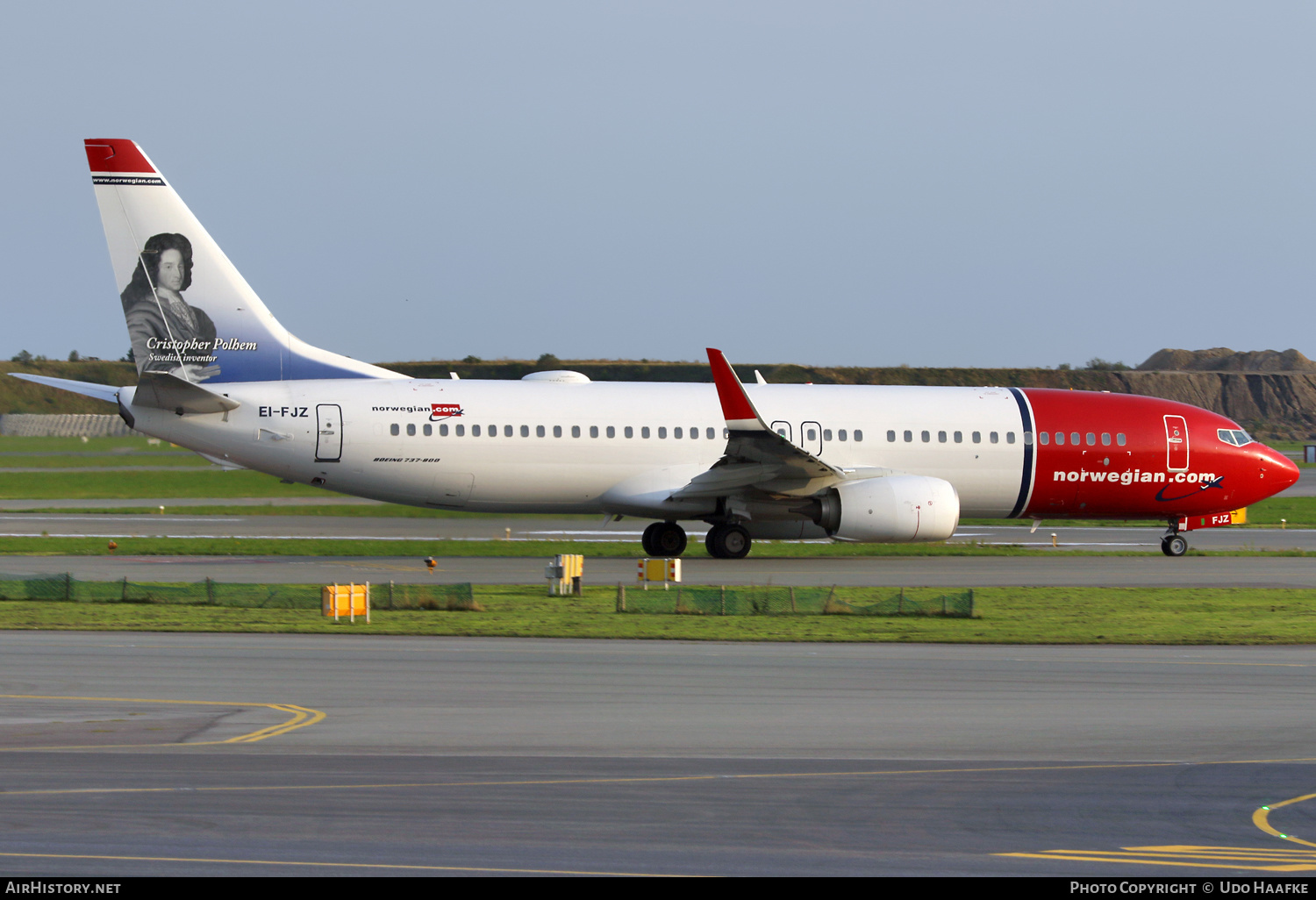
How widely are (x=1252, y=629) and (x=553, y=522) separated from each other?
25260 millimetres

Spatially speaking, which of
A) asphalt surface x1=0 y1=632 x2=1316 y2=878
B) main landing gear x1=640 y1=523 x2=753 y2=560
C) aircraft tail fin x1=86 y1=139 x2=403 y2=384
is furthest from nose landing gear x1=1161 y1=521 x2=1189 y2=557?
aircraft tail fin x1=86 y1=139 x2=403 y2=384

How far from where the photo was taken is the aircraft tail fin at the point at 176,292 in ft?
88.7

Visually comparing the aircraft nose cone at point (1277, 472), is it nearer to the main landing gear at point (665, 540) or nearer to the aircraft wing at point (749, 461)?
the aircraft wing at point (749, 461)

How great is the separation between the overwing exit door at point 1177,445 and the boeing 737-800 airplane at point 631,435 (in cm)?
5

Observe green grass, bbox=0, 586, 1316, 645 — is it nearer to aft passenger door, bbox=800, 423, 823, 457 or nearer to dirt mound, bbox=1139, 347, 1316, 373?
aft passenger door, bbox=800, 423, 823, 457

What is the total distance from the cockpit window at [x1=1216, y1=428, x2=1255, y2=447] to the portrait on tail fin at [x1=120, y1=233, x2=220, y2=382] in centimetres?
2377

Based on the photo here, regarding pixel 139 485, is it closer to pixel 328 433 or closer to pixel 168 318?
pixel 168 318

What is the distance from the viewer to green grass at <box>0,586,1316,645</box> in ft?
58.4

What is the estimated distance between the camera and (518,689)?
13.5 metres

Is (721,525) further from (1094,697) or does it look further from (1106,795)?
(1106,795)

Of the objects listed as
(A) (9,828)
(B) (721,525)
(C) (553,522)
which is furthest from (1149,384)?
(A) (9,828)

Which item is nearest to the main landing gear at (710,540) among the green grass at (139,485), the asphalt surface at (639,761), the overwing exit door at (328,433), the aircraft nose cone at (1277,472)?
the overwing exit door at (328,433)

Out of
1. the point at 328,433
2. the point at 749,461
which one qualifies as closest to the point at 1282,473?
the point at 749,461

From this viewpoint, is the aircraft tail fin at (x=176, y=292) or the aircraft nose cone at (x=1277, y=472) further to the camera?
the aircraft nose cone at (x=1277, y=472)
